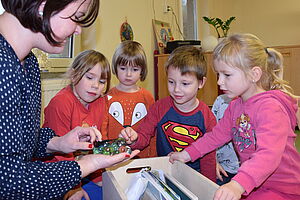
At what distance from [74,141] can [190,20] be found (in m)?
3.91

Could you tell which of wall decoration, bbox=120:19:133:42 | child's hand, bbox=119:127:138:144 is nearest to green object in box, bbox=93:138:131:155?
child's hand, bbox=119:127:138:144

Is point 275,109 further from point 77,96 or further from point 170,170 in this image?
point 77,96

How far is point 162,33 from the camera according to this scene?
11.9ft

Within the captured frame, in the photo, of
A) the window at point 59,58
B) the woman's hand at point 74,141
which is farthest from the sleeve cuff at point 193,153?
the window at point 59,58

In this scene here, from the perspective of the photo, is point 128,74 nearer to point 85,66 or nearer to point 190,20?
point 85,66

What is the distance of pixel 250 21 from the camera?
4.94 m

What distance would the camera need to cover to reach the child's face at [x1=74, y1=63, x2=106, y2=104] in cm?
151

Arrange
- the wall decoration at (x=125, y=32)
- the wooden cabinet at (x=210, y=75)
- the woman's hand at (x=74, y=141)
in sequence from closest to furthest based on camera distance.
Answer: the woman's hand at (x=74, y=141) < the wall decoration at (x=125, y=32) < the wooden cabinet at (x=210, y=75)

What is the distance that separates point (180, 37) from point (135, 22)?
119cm

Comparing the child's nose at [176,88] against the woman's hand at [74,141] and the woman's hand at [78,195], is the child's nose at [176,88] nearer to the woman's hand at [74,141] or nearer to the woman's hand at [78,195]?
the woman's hand at [74,141]

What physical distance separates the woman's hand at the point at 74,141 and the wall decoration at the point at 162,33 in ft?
8.24

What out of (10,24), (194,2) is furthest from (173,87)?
(194,2)

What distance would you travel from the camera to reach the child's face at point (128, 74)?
171cm

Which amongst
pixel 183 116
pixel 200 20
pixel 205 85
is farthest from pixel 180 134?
pixel 200 20
